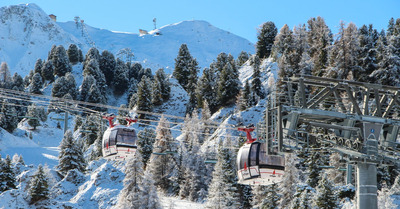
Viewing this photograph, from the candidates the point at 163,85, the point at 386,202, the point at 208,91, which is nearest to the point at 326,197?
the point at 386,202

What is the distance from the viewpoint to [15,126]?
4060 inches

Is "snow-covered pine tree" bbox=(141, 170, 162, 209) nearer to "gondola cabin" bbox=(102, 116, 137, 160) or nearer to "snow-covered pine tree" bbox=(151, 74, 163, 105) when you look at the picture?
"gondola cabin" bbox=(102, 116, 137, 160)

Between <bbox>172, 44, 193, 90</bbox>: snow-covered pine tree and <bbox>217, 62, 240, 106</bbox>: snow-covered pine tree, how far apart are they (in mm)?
25058

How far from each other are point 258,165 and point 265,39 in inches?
3894

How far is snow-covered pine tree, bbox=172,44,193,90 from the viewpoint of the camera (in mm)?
126312

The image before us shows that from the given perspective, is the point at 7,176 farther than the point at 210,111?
No

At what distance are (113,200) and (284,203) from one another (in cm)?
1886

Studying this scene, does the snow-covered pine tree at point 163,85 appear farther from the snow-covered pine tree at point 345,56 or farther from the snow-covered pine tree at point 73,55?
the snow-covered pine tree at point 73,55

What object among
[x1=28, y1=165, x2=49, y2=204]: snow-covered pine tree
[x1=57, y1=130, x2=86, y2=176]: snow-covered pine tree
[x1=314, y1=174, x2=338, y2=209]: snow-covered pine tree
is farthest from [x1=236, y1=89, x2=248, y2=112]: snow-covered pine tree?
[x1=28, y1=165, x2=49, y2=204]: snow-covered pine tree

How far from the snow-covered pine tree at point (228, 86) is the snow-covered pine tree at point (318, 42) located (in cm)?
1602

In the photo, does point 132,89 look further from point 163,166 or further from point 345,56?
point 345,56

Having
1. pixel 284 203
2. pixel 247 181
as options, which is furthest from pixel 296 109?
pixel 284 203

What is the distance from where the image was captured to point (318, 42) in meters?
105

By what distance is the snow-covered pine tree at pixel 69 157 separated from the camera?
235 feet
